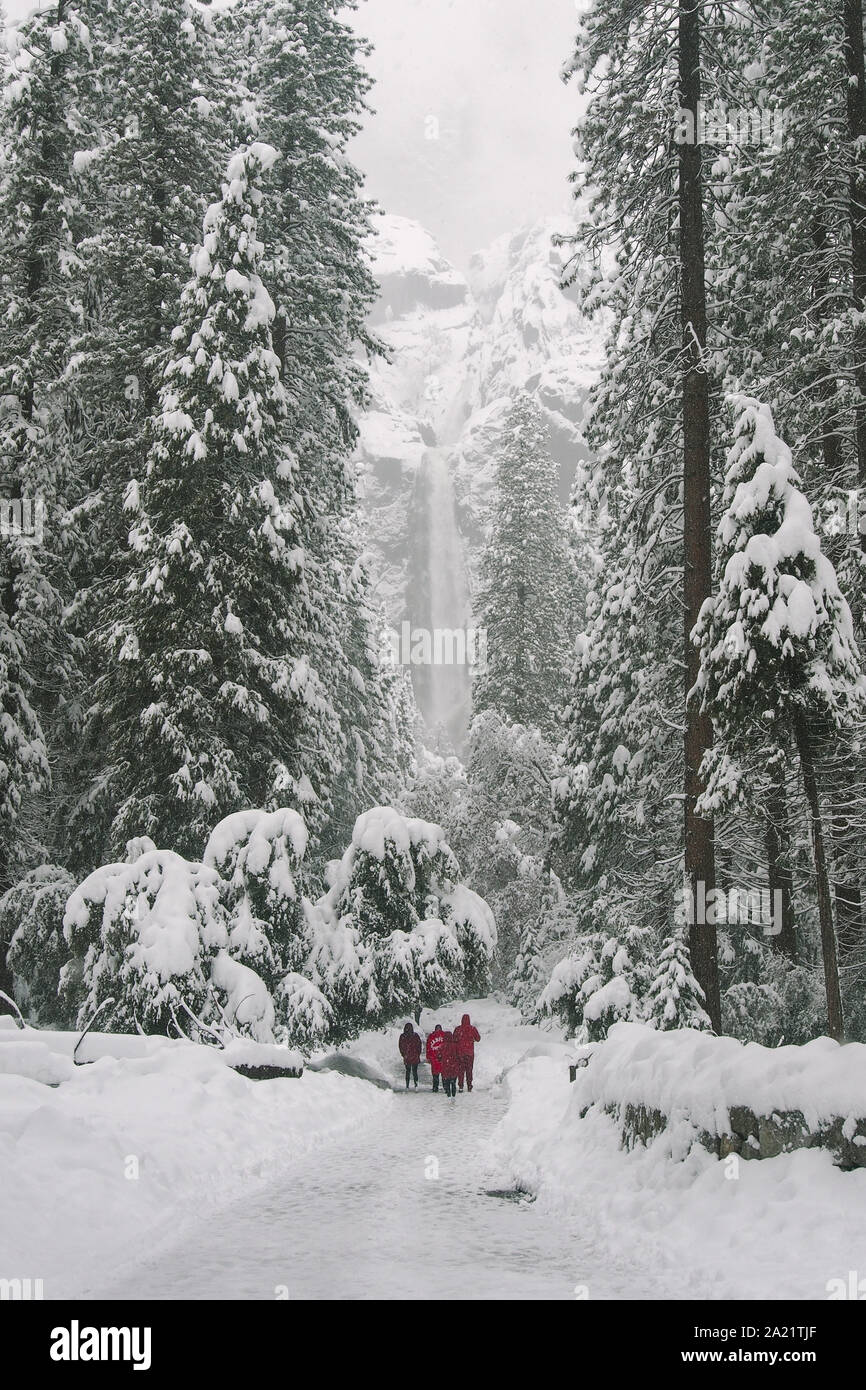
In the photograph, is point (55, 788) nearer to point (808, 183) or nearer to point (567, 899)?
point (567, 899)

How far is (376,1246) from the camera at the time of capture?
6.86 metres

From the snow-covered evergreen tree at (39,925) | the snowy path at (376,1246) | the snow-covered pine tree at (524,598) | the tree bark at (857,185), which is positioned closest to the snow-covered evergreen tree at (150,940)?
the snow-covered evergreen tree at (39,925)

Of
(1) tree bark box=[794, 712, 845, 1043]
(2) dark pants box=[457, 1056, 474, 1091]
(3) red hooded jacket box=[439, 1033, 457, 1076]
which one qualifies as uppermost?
(1) tree bark box=[794, 712, 845, 1043]

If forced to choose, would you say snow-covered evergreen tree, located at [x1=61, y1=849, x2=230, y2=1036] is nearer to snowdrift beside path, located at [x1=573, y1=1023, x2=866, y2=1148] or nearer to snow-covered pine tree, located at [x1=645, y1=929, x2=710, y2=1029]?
snow-covered pine tree, located at [x1=645, y1=929, x2=710, y2=1029]

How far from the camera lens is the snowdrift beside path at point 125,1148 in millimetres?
6223

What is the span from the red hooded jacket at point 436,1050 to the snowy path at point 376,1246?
904 cm

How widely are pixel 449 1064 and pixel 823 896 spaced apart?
1189 centimetres

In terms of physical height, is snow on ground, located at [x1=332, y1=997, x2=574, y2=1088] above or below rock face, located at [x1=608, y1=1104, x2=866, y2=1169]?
below

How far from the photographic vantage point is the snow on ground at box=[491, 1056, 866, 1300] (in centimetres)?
553

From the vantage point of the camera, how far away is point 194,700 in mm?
15773

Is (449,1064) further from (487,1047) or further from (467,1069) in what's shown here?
(487,1047)

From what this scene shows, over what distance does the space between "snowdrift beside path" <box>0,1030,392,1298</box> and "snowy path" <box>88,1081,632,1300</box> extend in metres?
0.26

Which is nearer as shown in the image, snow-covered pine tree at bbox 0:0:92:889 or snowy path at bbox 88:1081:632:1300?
snowy path at bbox 88:1081:632:1300

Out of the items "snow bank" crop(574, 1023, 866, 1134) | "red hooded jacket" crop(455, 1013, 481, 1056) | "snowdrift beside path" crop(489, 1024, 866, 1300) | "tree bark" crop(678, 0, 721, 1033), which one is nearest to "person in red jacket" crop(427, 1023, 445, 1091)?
"red hooded jacket" crop(455, 1013, 481, 1056)
